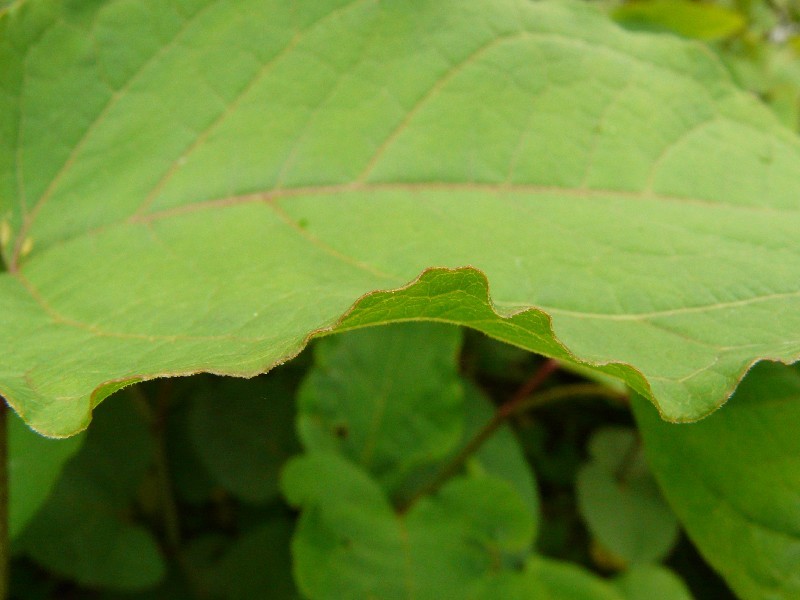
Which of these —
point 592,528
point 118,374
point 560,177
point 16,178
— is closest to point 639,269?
point 560,177

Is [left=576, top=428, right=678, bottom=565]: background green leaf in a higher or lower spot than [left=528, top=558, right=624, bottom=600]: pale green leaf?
lower

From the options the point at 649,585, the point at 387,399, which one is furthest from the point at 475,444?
the point at 649,585

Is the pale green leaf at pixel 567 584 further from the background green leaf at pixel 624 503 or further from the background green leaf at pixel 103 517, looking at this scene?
the background green leaf at pixel 103 517

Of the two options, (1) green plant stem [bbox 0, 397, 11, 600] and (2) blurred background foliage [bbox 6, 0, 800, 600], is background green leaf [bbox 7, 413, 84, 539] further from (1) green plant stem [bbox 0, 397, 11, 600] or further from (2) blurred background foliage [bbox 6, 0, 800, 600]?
(1) green plant stem [bbox 0, 397, 11, 600]

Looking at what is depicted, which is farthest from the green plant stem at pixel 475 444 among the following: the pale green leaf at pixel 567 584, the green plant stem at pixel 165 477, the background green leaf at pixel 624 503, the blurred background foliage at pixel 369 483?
the green plant stem at pixel 165 477

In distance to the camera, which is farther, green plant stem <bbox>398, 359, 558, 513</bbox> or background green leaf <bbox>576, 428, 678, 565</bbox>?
background green leaf <bbox>576, 428, 678, 565</bbox>

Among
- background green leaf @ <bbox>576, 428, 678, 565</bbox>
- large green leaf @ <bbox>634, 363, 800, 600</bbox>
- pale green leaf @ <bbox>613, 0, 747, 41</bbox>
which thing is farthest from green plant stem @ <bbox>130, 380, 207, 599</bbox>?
pale green leaf @ <bbox>613, 0, 747, 41</bbox>
